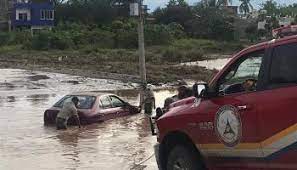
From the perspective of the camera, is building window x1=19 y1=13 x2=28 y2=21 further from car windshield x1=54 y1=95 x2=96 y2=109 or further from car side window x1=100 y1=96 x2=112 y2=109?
car windshield x1=54 y1=95 x2=96 y2=109

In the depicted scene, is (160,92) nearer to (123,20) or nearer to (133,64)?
(133,64)

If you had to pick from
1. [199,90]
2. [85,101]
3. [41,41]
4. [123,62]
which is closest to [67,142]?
[85,101]

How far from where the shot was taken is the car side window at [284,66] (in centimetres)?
703

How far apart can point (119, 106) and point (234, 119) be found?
17.9m

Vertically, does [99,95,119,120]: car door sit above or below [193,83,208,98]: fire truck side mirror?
below

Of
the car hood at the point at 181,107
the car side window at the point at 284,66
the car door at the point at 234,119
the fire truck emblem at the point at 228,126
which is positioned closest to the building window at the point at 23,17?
the car hood at the point at 181,107

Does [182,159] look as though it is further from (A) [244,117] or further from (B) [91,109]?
(B) [91,109]

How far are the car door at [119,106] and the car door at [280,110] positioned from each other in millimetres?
17853

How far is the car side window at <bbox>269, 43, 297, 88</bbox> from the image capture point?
277 inches

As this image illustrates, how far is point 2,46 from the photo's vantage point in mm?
96875

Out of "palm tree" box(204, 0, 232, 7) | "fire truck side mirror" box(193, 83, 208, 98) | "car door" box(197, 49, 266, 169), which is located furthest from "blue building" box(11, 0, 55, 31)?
"car door" box(197, 49, 266, 169)

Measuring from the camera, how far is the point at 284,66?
282 inches

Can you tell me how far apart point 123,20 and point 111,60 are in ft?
141

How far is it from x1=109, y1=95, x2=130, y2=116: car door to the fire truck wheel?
15999mm
